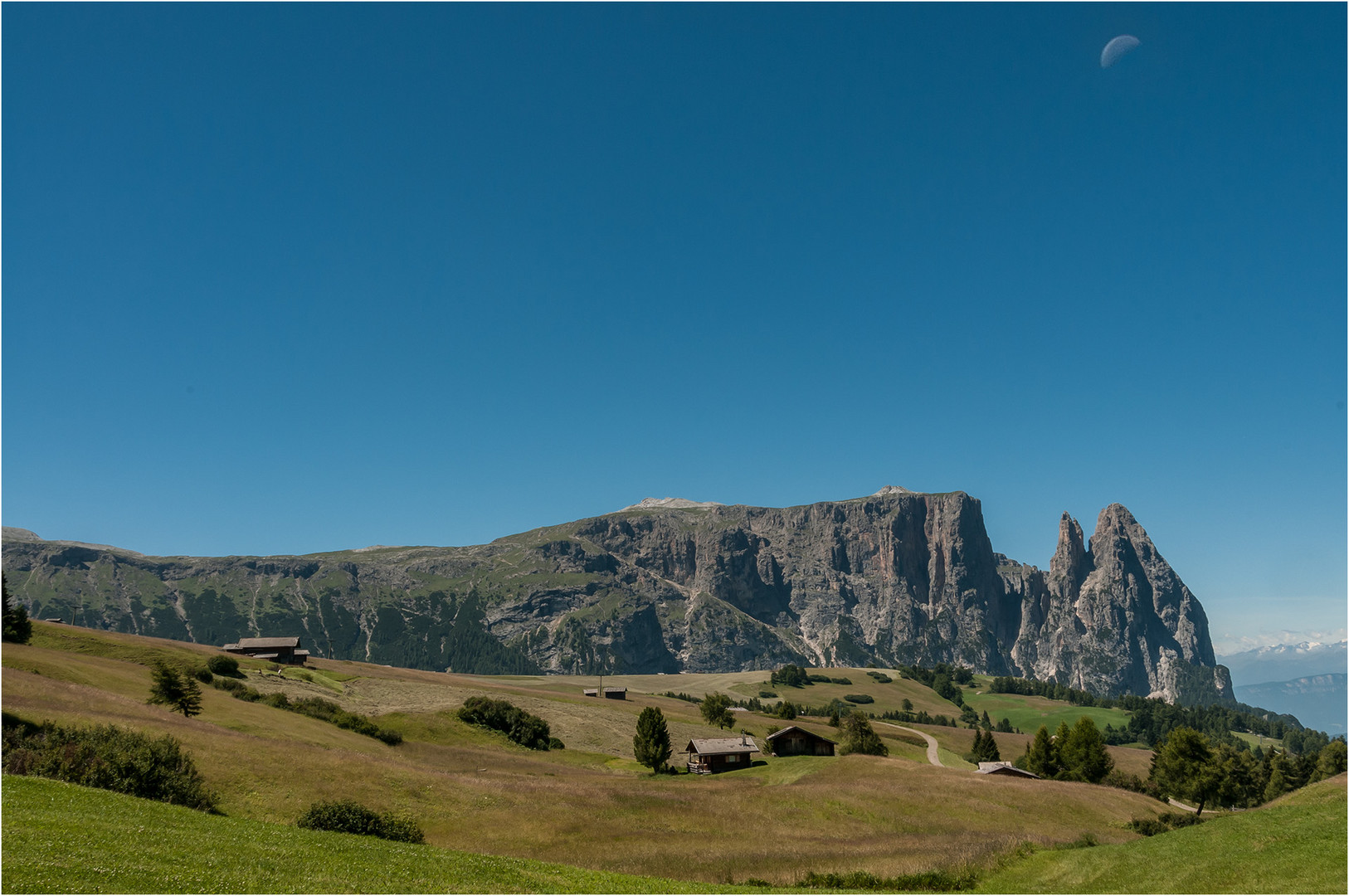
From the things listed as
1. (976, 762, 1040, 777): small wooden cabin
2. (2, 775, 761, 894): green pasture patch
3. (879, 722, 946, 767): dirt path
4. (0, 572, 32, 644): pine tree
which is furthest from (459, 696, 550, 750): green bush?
(2, 775, 761, 894): green pasture patch

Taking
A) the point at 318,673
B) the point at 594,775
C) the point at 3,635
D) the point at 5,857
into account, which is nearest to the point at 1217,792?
the point at 594,775

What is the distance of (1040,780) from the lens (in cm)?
7388

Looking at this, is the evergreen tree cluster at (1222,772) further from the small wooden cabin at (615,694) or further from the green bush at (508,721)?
the small wooden cabin at (615,694)

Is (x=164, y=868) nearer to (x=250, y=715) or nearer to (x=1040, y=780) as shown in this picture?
(x=250, y=715)

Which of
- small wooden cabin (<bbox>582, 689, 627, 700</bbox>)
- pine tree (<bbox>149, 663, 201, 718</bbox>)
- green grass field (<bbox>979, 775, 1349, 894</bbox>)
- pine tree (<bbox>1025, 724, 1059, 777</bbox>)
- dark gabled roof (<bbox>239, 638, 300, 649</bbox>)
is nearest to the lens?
green grass field (<bbox>979, 775, 1349, 894</bbox>)

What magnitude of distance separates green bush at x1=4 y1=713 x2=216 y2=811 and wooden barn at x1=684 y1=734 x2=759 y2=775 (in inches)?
2613

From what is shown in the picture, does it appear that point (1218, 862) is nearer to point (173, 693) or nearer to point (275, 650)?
point (173, 693)

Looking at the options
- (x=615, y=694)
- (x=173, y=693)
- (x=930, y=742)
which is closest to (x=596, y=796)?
(x=173, y=693)

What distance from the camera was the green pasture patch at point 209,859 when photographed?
58.4ft

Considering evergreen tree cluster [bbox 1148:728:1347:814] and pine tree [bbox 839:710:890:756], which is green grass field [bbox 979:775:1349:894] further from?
pine tree [bbox 839:710:890:756]

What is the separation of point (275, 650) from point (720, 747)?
87.5m

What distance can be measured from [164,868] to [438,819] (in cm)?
2368

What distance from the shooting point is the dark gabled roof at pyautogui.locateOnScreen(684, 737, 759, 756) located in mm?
91000

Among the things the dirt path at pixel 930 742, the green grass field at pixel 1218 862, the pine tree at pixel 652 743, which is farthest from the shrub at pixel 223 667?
the dirt path at pixel 930 742
